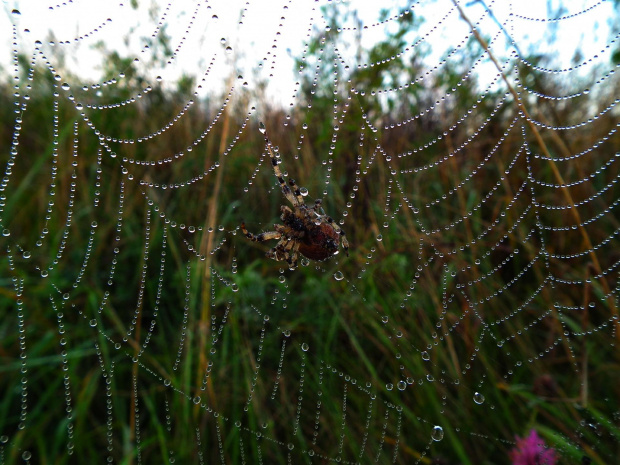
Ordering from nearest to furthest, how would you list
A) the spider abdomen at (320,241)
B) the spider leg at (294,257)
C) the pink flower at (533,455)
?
the pink flower at (533,455) → the spider abdomen at (320,241) → the spider leg at (294,257)

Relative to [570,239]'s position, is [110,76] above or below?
above

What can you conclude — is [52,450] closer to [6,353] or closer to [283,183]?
[6,353]

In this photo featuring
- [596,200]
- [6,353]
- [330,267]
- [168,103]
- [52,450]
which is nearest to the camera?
[52,450]

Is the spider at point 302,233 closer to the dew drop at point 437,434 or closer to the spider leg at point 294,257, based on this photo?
the spider leg at point 294,257

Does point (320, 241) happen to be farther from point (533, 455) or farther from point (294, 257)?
point (533, 455)

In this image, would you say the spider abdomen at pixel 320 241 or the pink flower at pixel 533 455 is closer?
the pink flower at pixel 533 455

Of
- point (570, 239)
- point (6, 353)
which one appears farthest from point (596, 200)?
point (6, 353)

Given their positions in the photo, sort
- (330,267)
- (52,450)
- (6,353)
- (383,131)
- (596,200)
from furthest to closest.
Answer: (383,131) < (596,200) < (330,267) < (6,353) < (52,450)

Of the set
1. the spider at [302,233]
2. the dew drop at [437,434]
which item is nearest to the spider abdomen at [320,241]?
the spider at [302,233]
